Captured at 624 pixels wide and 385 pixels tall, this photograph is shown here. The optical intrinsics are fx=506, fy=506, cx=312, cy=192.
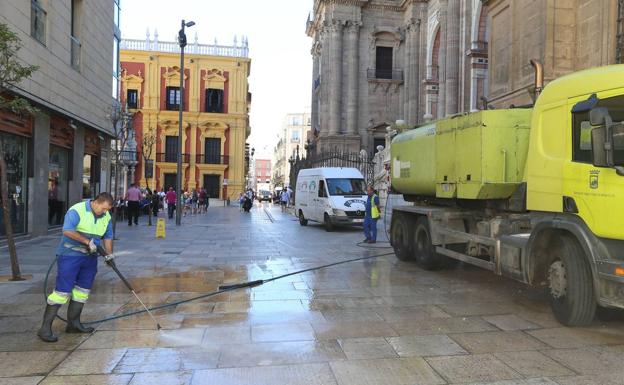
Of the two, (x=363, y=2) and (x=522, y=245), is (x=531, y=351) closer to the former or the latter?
(x=522, y=245)

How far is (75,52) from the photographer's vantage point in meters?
15.8

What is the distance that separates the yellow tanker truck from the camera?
5.21m

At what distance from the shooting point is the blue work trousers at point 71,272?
5289mm

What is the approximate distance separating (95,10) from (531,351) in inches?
678

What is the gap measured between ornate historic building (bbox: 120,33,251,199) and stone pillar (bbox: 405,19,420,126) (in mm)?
20206

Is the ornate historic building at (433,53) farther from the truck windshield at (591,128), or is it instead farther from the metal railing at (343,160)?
the truck windshield at (591,128)

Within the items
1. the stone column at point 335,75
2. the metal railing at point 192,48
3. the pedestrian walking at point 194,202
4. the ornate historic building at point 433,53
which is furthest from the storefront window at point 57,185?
the metal railing at point 192,48

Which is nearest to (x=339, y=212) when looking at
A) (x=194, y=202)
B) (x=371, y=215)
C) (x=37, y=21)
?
(x=371, y=215)

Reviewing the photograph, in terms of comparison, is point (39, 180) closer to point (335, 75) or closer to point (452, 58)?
point (452, 58)

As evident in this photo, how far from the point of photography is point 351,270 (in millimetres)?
9719

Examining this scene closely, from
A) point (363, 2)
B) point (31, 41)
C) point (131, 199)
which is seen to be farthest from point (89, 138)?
point (363, 2)

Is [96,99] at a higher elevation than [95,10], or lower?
lower

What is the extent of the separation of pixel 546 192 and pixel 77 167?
14791 mm

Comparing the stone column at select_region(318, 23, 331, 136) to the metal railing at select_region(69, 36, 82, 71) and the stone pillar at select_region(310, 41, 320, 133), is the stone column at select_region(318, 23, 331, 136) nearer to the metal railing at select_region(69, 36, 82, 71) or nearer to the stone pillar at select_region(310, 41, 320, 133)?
the stone pillar at select_region(310, 41, 320, 133)
